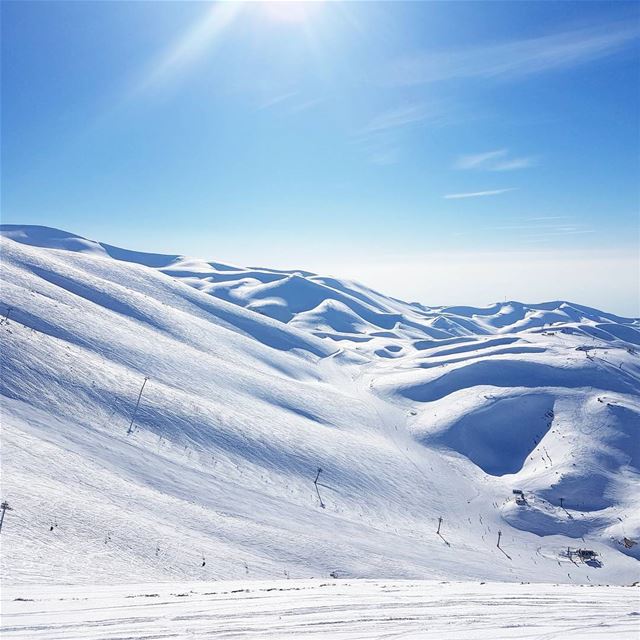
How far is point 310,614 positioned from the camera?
11141 mm

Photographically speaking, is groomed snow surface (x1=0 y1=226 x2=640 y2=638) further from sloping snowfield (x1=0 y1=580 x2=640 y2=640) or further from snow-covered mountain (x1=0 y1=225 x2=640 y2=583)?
A: snow-covered mountain (x1=0 y1=225 x2=640 y2=583)

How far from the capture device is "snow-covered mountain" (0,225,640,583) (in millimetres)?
23812

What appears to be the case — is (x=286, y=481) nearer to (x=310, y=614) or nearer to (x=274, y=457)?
(x=274, y=457)

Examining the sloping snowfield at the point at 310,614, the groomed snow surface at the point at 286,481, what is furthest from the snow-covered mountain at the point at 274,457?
the sloping snowfield at the point at 310,614

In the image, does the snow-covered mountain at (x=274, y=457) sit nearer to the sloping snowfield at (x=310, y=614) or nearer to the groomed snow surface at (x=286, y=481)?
the groomed snow surface at (x=286, y=481)

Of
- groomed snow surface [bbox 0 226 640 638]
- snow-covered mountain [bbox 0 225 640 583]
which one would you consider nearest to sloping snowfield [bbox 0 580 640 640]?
groomed snow surface [bbox 0 226 640 638]

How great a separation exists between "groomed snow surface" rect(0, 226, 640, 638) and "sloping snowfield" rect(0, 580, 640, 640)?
0.09 meters

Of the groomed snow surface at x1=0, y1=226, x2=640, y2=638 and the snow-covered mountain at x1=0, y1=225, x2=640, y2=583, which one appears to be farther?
the snow-covered mountain at x1=0, y1=225, x2=640, y2=583

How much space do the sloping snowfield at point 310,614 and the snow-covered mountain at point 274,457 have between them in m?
6.19

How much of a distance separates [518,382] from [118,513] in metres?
81.2

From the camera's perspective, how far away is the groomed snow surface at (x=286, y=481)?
494 inches

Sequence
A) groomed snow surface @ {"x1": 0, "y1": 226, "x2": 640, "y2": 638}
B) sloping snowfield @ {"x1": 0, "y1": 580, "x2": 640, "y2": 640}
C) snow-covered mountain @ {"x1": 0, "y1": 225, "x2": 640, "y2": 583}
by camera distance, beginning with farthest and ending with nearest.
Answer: snow-covered mountain @ {"x1": 0, "y1": 225, "x2": 640, "y2": 583} → groomed snow surface @ {"x1": 0, "y1": 226, "x2": 640, "y2": 638} → sloping snowfield @ {"x1": 0, "y1": 580, "x2": 640, "y2": 640}

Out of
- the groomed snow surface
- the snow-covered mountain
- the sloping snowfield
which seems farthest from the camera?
the snow-covered mountain

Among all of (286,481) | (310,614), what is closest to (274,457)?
(286,481)
